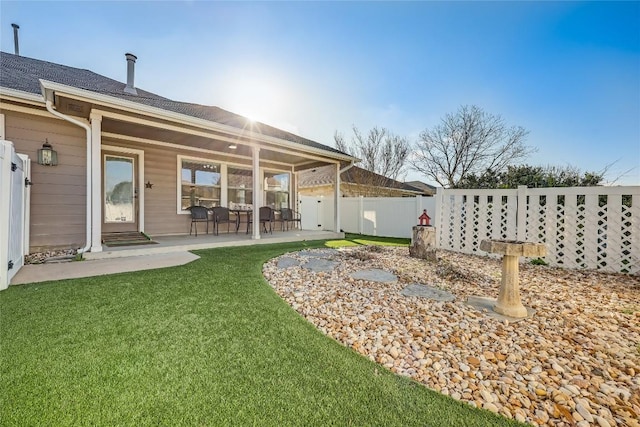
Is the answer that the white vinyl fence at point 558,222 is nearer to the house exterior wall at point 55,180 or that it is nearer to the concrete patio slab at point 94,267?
the concrete patio slab at point 94,267

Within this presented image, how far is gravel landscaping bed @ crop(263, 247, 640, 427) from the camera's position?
59.7 inches

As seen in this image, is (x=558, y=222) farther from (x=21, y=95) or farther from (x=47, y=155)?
(x=21, y=95)

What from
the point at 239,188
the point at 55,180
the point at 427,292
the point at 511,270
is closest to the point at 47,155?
the point at 55,180

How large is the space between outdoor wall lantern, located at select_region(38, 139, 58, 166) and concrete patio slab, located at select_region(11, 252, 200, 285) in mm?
2097

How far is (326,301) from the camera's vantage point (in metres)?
2.94

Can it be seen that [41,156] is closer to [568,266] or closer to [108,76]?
[108,76]

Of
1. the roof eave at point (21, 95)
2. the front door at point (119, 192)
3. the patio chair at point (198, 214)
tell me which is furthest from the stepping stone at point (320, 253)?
the roof eave at point (21, 95)

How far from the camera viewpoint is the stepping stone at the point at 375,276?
12.0 feet

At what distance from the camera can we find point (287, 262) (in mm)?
4617

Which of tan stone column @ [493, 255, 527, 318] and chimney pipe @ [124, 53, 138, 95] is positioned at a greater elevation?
chimney pipe @ [124, 53, 138, 95]

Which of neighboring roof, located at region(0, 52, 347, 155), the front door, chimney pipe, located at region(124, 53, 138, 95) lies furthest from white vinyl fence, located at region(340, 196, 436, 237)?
chimney pipe, located at region(124, 53, 138, 95)

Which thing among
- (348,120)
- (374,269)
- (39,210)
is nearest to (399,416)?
(374,269)

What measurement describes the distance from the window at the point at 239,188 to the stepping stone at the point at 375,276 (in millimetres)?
5478

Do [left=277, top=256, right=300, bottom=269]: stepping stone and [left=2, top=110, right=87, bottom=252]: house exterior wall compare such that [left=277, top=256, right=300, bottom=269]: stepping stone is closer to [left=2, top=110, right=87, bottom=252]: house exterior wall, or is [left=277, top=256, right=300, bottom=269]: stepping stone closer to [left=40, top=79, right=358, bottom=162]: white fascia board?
[left=40, top=79, right=358, bottom=162]: white fascia board
